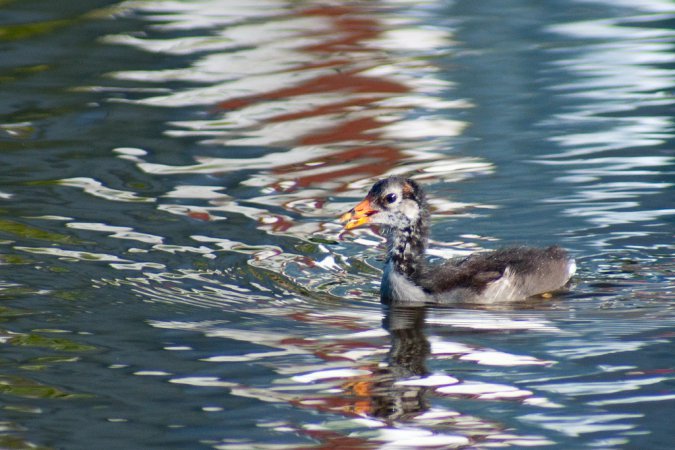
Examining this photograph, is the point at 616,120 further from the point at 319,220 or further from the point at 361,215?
the point at 361,215

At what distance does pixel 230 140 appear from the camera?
537 inches

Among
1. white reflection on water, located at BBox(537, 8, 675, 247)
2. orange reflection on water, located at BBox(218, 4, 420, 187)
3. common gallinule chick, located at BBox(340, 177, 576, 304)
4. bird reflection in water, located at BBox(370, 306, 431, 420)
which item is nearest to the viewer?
bird reflection in water, located at BBox(370, 306, 431, 420)

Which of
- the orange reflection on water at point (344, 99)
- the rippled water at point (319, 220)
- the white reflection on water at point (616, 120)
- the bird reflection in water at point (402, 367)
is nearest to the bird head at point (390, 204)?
the rippled water at point (319, 220)

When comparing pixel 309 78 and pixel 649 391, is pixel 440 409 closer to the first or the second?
pixel 649 391

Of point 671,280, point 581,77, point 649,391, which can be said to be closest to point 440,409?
point 649,391

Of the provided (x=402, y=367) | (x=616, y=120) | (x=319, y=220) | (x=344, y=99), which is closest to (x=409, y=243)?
(x=319, y=220)

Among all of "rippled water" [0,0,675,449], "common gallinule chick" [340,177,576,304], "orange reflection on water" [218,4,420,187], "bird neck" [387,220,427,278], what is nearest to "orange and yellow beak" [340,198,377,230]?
"common gallinule chick" [340,177,576,304]

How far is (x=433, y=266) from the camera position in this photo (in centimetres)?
972

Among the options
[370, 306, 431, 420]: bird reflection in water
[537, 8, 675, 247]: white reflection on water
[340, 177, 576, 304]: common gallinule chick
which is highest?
[537, 8, 675, 247]: white reflection on water

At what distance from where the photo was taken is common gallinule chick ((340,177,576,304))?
359 inches

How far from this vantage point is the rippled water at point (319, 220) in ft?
23.0

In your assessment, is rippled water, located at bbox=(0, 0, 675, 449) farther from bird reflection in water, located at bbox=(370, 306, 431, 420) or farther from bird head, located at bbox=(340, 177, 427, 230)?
bird head, located at bbox=(340, 177, 427, 230)

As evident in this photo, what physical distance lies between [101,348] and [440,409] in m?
2.26

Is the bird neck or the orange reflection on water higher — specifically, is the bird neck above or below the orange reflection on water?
below
